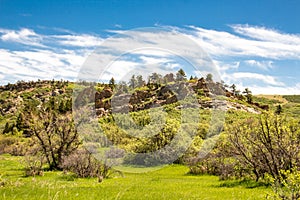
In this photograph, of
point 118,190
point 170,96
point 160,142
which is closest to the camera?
point 118,190

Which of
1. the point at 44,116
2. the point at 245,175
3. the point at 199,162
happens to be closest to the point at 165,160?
the point at 199,162

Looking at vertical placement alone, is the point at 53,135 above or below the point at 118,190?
above

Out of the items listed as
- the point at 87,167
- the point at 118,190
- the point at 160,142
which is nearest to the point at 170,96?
the point at 160,142

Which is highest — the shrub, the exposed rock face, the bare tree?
the exposed rock face

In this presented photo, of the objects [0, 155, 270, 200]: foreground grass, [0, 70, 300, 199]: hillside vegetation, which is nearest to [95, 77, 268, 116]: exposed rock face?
A: [0, 70, 300, 199]: hillside vegetation

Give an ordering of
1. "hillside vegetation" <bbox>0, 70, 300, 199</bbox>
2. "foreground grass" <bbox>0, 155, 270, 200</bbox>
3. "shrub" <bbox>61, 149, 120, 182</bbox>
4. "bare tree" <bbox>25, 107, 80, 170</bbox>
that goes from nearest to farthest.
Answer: "foreground grass" <bbox>0, 155, 270, 200</bbox>
"hillside vegetation" <bbox>0, 70, 300, 199</bbox>
"shrub" <bbox>61, 149, 120, 182</bbox>
"bare tree" <bbox>25, 107, 80, 170</bbox>

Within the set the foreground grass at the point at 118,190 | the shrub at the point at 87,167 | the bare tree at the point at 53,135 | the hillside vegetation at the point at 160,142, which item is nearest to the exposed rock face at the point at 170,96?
the hillside vegetation at the point at 160,142

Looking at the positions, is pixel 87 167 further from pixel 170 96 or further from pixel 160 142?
pixel 170 96

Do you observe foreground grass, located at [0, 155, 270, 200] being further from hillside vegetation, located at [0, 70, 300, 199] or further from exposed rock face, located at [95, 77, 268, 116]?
exposed rock face, located at [95, 77, 268, 116]

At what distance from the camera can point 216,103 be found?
92.1 m

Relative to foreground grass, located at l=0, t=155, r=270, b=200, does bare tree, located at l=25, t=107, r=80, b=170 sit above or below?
above

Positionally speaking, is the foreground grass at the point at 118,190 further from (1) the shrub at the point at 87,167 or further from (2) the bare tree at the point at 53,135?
(2) the bare tree at the point at 53,135

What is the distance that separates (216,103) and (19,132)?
52.8 meters

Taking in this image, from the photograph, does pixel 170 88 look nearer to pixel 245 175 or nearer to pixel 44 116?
pixel 44 116
